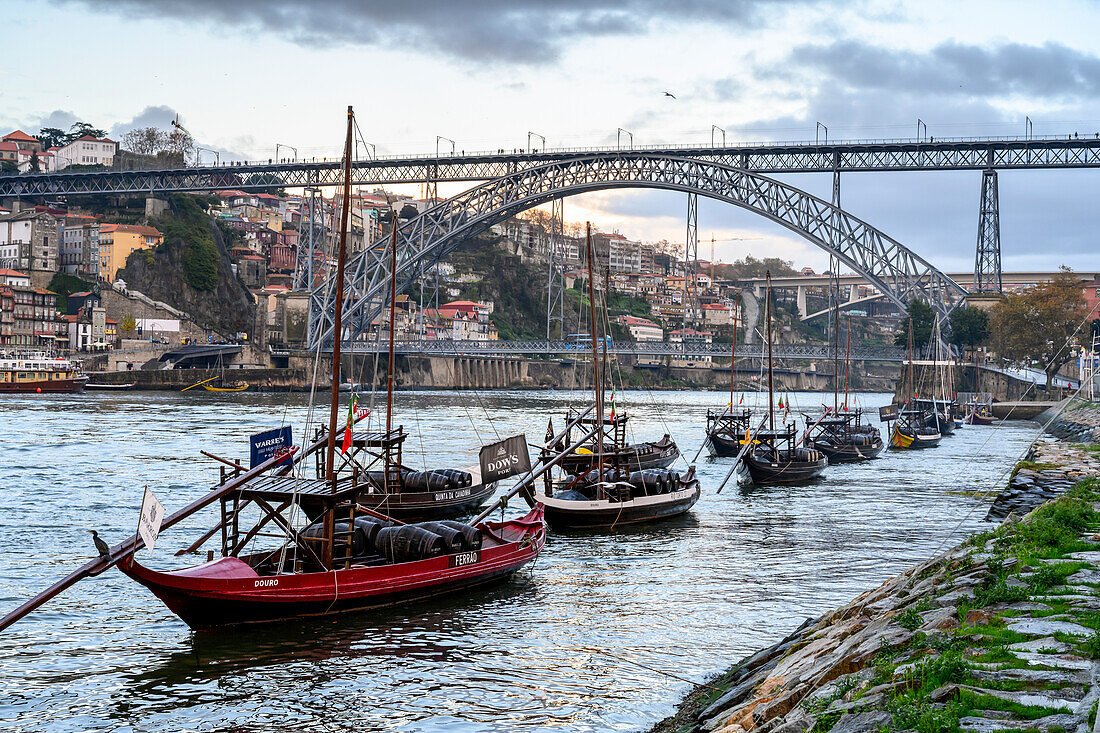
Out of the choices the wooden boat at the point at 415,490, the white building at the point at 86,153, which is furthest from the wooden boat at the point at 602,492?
the white building at the point at 86,153

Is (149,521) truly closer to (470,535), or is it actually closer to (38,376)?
(470,535)

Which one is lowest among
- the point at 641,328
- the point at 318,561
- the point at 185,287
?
the point at 318,561

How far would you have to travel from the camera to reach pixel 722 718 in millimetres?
8789

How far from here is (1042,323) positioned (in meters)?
66.3

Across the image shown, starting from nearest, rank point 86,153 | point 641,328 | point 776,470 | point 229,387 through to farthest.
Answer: point 776,470 < point 229,387 < point 86,153 < point 641,328

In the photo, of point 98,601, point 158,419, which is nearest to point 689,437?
point 158,419

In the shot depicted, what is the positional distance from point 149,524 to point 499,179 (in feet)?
231

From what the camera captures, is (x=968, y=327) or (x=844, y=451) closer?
(x=844, y=451)

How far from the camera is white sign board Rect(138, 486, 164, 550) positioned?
39.4ft

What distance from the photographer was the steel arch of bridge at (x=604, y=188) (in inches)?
2928

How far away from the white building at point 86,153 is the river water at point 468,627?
105m

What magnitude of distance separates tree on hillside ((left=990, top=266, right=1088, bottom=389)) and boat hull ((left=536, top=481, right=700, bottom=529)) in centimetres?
4897

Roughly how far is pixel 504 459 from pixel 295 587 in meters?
6.04

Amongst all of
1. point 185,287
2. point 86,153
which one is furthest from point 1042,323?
point 86,153
